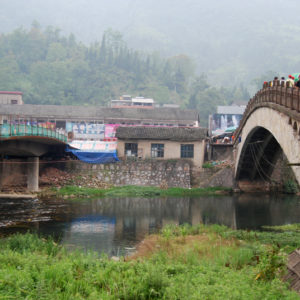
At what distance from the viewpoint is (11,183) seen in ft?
100.0

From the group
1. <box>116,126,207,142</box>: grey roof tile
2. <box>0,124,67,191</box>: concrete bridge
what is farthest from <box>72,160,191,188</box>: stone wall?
<box>0,124,67,191</box>: concrete bridge

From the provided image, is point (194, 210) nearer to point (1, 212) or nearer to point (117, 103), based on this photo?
point (1, 212)

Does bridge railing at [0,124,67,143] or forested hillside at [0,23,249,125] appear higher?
forested hillside at [0,23,249,125]

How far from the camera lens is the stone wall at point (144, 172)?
32.5 metres

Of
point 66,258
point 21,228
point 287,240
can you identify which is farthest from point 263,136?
point 66,258

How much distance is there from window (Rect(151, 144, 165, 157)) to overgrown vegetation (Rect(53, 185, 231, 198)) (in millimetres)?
3916

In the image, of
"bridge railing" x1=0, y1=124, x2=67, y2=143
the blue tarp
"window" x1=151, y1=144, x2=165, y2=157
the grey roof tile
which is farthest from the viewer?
"window" x1=151, y1=144, x2=165, y2=157

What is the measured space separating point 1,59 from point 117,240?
306 feet

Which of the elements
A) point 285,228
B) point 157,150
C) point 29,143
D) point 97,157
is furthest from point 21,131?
point 285,228

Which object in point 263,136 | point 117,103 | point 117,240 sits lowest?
point 117,240

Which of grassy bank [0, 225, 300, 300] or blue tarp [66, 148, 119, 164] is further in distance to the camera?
blue tarp [66, 148, 119, 164]

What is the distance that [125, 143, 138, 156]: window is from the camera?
34.5 metres

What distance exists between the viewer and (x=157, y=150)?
1355 inches

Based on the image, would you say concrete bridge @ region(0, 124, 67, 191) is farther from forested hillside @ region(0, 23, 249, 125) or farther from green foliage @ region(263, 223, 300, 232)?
forested hillside @ region(0, 23, 249, 125)
